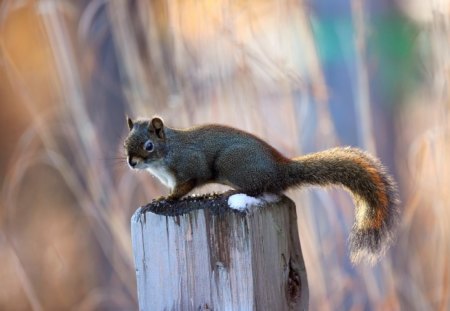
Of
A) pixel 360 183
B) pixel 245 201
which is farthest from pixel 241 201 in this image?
pixel 360 183

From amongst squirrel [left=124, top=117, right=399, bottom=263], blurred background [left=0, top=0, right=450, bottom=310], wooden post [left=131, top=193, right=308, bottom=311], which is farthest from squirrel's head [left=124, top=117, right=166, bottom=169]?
blurred background [left=0, top=0, right=450, bottom=310]

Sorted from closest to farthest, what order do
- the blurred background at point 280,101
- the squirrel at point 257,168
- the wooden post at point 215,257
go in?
the wooden post at point 215,257
the squirrel at point 257,168
the blurred background at point 280,101

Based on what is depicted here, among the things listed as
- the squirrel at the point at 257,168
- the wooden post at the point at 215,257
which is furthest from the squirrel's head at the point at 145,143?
the wooden post at the point at 215,257

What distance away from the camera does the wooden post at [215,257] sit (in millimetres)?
1071

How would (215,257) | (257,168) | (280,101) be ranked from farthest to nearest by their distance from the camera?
(280,101) < (257,168) < (215,257)

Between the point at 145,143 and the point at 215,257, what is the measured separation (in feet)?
1.10

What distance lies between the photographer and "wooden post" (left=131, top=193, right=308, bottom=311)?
107cm

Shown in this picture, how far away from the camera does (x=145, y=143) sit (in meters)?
1.33

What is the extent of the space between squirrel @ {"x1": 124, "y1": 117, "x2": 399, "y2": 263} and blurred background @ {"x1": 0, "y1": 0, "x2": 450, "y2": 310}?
2.35 feet

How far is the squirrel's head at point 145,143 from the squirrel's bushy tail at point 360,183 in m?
0.24

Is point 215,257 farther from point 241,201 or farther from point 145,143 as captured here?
point 145,143

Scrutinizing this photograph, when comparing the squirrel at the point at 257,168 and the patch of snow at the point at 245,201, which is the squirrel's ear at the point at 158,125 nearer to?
the squirrel at the point at 257,168

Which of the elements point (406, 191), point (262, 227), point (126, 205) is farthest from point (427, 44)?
point (262, 227)

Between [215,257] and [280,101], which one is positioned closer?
[215,257]
